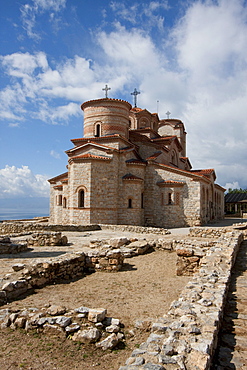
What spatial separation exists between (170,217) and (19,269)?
16898 mm

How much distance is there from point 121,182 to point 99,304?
16.7 metres

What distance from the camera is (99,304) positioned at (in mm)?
5125

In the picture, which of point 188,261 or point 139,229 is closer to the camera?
point 188,261

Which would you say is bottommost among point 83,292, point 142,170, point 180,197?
point 83,292

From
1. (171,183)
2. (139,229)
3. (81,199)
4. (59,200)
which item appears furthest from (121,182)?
(59,200)

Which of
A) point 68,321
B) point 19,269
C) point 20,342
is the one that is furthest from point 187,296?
point 19,269

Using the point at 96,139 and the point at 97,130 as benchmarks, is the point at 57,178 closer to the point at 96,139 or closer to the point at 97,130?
the point at 97,130

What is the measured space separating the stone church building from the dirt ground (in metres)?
11.2

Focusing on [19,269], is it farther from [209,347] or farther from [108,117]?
[108,117]

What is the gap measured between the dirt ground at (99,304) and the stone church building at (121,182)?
11.2 metres

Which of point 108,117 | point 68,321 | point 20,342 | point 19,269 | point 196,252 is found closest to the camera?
point 20,342

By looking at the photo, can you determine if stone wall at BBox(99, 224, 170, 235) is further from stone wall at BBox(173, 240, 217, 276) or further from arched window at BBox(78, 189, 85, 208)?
stone wall at BBox(173, 240, 217, 276)

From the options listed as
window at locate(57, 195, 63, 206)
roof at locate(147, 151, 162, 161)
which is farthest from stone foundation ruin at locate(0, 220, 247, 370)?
window at locate(57, 195, 63, 206)

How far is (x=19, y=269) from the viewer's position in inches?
259
